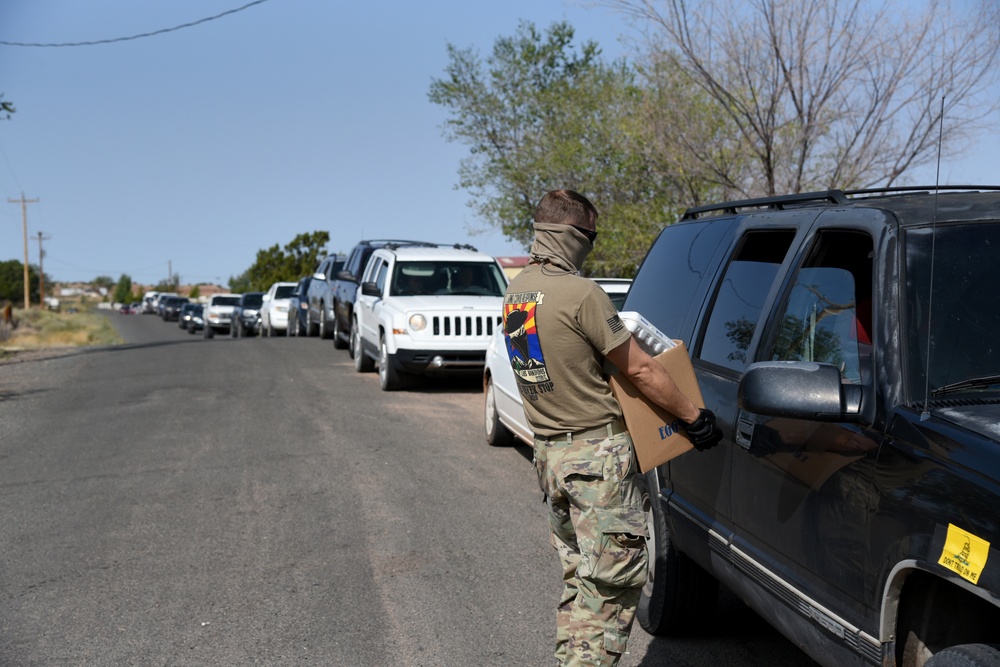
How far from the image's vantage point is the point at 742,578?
385 centimetres

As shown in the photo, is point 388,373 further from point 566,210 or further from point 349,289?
point 566,210

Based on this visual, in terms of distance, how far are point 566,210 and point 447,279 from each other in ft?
37.4

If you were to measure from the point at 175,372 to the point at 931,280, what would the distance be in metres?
15.0

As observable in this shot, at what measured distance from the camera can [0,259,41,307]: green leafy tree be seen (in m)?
121

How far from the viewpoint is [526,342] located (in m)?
3.67

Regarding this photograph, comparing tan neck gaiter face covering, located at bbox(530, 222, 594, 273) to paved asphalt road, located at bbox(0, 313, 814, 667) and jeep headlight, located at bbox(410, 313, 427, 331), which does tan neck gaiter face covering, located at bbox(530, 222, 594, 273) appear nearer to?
paved asphalt road, located at bbox(0, 313, 814, 667)

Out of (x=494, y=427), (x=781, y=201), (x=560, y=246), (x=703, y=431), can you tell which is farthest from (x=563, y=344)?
(x=494, y=427)

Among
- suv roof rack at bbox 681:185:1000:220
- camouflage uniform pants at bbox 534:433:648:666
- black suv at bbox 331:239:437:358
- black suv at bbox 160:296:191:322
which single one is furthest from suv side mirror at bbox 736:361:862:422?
black suv at bbox 160:296:191:322

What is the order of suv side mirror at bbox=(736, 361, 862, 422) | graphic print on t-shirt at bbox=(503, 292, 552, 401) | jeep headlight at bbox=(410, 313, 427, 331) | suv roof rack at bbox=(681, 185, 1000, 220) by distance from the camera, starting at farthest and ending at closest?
jeep headlight at bbox=(410, 313, 427, 331), suv roof rack at bbox=(681, 185, 1000, 220), graphic print on t-shirt at bbox=(503, 292, 552, 401), suv side mirror at bbox=(736, 361, 862, 422)

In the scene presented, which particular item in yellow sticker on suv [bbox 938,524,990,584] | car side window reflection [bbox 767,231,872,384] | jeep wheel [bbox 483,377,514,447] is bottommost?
jeep wheel [bbox 483,377,514,447]

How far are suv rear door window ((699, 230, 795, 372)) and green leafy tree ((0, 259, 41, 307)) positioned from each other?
403 feet

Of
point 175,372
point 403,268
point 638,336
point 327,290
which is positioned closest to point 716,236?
point 638,336

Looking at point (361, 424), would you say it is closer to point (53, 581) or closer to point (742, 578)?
point (53, 581)

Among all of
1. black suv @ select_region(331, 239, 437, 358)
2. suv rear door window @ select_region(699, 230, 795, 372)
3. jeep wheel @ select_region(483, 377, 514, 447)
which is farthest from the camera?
black suv @ select_region(331, 239, 437, 358)
